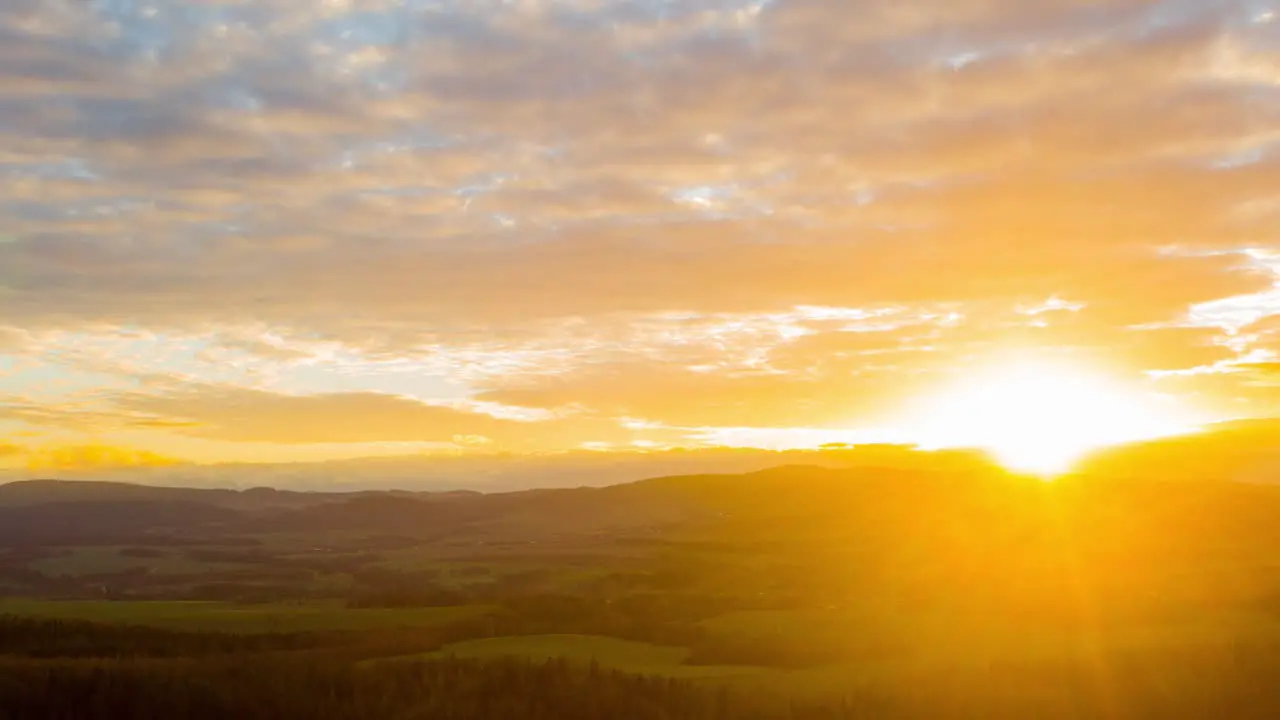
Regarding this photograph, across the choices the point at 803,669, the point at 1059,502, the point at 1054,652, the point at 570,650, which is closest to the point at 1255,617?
the point at 1054,652

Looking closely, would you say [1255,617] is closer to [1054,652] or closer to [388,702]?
[1054,652]

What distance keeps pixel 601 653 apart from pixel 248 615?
17.2 metres

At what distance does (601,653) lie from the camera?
124 ft

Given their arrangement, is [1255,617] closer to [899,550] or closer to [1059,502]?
[899,550]

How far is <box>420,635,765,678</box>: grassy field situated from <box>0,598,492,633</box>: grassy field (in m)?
4.79

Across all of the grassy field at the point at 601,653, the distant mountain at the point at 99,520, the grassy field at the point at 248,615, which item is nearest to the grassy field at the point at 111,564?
the distant mountain at the point at 99,520

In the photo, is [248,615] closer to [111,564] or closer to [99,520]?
[111,564]

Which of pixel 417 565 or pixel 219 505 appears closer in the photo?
pixel 417 565

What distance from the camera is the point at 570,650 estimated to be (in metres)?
37.6

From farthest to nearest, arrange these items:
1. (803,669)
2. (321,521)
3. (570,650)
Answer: (321,521), (570,650), (803,669)

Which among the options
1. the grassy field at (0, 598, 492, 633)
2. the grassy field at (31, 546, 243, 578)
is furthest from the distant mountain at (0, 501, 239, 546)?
the grassy field at (0, 598, 492, 633)

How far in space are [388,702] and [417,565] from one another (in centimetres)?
7475

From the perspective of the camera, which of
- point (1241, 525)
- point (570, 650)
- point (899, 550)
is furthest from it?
point (899, 550)

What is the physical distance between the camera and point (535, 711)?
28969 millimetres
